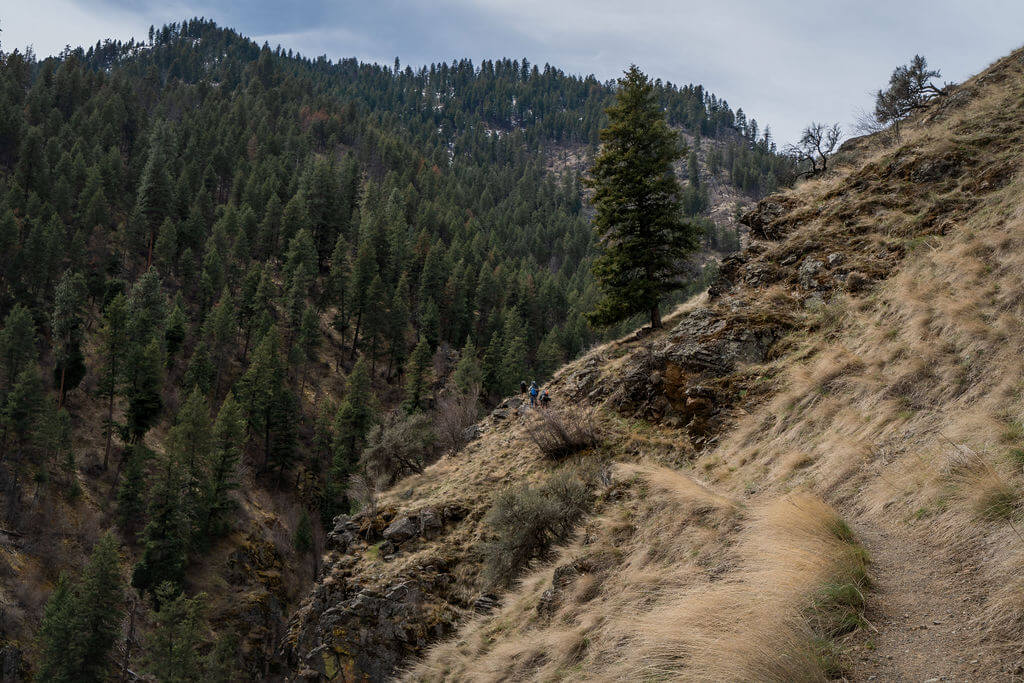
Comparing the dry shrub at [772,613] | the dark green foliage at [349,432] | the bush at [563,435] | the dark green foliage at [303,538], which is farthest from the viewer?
the dark green foliage at [349,432]

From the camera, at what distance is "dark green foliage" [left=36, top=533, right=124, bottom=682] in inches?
1266

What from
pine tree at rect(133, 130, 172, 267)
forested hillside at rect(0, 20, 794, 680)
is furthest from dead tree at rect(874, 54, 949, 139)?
pine tree at rect(133, 130, 172, 267)

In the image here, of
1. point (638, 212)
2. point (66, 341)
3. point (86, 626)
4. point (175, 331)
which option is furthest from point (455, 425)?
point (175, 331)

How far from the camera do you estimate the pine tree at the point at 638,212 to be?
1956 cm

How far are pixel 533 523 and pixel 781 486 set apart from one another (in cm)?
510

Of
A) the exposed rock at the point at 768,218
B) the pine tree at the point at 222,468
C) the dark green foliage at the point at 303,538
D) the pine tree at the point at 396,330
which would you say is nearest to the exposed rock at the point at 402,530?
the exposed rock at the point at 768,218

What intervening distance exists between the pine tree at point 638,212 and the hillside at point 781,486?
1.51 m

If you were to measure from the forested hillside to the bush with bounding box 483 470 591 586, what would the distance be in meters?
10.8

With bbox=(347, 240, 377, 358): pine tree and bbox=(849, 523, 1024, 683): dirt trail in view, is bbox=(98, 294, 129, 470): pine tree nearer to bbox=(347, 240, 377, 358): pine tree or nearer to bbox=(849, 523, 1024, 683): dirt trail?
bbox=(347, 240, 377, 358): pine tree

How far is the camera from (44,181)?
74375 mm

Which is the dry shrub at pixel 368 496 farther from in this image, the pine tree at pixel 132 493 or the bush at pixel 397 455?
the pine tree at pixel 132 493

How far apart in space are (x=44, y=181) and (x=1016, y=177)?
97764mm

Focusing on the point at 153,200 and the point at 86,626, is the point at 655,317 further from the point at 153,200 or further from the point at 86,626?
the point at 153,200

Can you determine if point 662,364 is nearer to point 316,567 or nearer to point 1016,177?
point 1016,177
